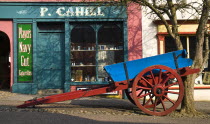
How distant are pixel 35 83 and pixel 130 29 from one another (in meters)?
4.83

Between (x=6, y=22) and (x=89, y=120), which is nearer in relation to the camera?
(x=89, y=120)

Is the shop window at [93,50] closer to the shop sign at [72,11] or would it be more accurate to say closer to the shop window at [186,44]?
the shop sign at [72,11]

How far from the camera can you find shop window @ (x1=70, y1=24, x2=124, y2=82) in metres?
12.0

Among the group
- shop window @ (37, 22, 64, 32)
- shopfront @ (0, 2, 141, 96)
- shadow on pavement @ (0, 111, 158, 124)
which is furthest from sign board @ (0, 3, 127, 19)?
shadow on pavement @ (0, 111, 158, 124)

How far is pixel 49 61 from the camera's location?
12.1m

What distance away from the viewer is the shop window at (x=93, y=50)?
12.0 meters

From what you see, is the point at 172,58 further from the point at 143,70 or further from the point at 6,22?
the point at 6,22

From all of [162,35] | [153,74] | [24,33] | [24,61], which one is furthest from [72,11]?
[153,74]

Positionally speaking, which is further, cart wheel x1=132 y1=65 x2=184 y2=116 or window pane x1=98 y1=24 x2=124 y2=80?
window pane x1=98 y1=24 x2=124 y2=80

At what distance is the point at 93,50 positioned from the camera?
1205cm

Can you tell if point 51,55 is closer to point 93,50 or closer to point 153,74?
point 93,50

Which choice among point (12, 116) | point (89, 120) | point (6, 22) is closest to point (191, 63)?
point (89, 120)

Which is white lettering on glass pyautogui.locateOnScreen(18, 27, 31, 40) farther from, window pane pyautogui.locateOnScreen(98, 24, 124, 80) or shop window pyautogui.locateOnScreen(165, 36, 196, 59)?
shop window pyautogui.locateOnScreen(165, 36, 196, 59)

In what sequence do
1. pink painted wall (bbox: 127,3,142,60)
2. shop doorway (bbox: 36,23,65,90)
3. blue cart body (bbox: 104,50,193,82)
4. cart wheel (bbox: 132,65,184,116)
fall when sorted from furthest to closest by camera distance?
shop doorway (bbox: 36,23,65,90) < pink painted wall (bbox: 127,3,142,60) < blue cart body (bbox: 104,50,193,82) < cart wheel (bbox: 132,65,184,116)
